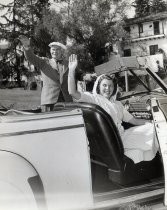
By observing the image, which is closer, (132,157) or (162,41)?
(132,157)

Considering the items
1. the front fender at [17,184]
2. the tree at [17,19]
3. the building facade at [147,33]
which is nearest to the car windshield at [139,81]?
the tree at [17,19]

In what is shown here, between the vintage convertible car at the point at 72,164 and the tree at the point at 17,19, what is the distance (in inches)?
39.6

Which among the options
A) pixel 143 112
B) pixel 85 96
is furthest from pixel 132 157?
pixel 143 112

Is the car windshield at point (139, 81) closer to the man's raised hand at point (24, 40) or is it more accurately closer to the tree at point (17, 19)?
the man's raised hand at point (24, 40)

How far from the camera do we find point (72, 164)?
7.13 ft

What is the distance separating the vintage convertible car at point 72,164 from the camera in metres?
2.01

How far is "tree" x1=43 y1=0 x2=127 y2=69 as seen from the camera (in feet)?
91.1

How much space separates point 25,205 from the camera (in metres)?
2.01

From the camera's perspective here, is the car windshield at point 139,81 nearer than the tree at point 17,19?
Yes

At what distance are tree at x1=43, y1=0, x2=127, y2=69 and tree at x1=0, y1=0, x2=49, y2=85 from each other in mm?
19122

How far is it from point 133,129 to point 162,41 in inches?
1584

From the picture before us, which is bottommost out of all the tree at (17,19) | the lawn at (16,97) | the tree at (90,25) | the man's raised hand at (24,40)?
the lawn at (16,97)

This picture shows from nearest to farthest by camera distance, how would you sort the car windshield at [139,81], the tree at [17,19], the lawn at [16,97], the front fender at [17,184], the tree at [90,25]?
the front fender at [17,184], the car windshield at [139,81], the tree at [17,19], the lawn at [16,97], the tree at [90,25]

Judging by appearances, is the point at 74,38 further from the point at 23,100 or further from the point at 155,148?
the point at 155,148
